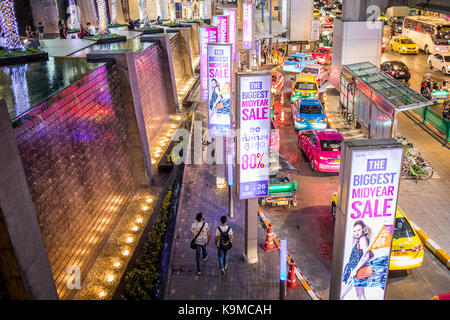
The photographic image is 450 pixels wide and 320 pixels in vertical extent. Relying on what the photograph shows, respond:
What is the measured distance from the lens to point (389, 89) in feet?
57.4

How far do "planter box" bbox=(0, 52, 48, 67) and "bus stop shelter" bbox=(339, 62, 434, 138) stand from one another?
1272 cm

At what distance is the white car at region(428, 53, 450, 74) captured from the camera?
30.6 meters

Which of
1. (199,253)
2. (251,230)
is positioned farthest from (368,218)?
(199,253)

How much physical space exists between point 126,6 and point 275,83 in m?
24.1

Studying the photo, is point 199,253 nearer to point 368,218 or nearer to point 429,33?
point 368,218

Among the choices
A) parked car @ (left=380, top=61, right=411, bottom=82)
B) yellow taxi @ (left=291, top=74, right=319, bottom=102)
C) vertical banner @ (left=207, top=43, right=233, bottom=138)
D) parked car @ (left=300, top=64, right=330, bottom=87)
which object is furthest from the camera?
parked car @ (left=300, top=64, right=330, bottom=87)

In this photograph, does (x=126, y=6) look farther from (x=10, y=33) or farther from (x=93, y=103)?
(x=93, y=103)

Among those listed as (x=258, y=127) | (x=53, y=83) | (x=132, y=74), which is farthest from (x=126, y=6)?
(x=258, y=127)

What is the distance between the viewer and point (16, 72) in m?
13.1

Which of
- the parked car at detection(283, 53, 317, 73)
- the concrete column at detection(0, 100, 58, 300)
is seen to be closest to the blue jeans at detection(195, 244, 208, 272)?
the concrete column at detection(0, 100, 58, 300)

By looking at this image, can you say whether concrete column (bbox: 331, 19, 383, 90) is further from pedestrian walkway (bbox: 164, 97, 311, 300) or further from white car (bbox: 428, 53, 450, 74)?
pedestrian walkway (bbox: 164, 97, 311, 300)

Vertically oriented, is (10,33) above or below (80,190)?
above

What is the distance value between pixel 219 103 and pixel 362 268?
7.99 metres

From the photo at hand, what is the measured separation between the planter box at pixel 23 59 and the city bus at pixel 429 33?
30.7 meters
